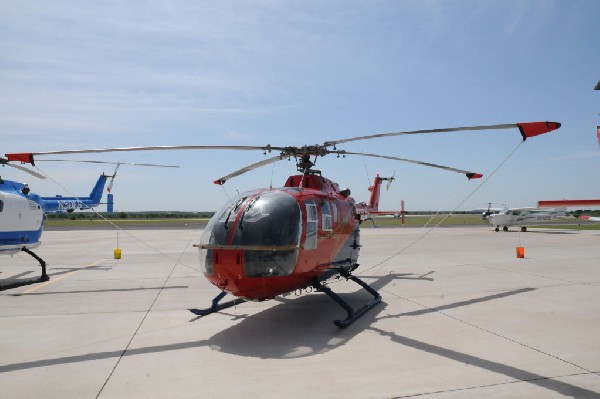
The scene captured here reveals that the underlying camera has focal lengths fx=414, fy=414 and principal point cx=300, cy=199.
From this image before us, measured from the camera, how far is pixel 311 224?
723cm

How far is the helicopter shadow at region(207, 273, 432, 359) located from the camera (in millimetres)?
5965

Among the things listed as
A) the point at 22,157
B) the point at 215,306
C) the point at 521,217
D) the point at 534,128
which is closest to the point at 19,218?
the point at 22,157

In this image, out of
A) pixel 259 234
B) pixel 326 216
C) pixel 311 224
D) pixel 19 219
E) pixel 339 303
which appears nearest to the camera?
pixel 259 234

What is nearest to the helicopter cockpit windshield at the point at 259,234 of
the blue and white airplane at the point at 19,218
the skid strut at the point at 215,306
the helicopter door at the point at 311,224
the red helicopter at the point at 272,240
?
the red helicopter at the point at 272,240

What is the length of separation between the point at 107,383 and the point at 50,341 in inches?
94.4

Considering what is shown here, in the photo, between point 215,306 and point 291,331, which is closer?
point 291,331

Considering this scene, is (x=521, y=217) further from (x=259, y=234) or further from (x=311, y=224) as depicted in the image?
(x=259, y=234)

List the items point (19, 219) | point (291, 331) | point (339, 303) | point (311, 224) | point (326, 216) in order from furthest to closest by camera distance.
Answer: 1. point (19, 219)
2. point (326, 216)
3. point (339, 303)
4. point (311, 224)
5. point (291, 331)

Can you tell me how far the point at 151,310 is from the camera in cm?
859

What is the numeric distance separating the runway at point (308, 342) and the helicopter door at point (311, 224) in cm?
146

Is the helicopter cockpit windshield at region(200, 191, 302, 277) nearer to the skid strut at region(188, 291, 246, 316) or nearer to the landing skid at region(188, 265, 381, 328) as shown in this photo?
the landing skid at region(188, 265, 381, 328)

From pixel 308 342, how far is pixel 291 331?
27.2 inches

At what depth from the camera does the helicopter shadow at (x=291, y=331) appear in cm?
596

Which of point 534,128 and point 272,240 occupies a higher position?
point 534,128
